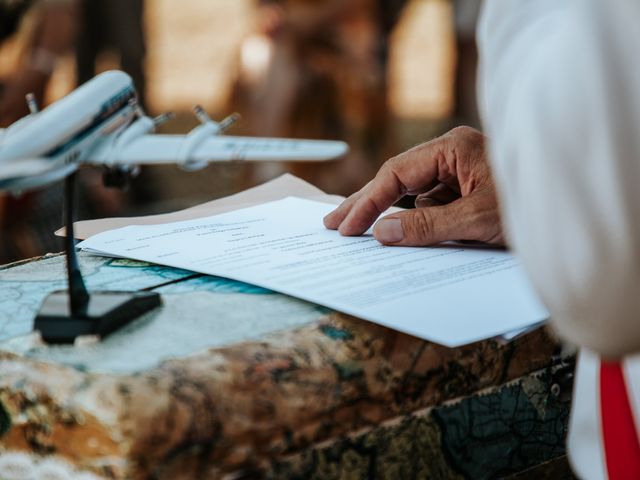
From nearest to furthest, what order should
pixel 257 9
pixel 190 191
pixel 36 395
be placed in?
pixel 36 395, pixel 257 9, pixel 190 191

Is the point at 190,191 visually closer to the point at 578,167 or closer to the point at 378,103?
the point at 378,103

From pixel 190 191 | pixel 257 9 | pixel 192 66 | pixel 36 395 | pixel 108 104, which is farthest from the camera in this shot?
pixel 192 66

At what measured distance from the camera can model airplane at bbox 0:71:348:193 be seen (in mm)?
611

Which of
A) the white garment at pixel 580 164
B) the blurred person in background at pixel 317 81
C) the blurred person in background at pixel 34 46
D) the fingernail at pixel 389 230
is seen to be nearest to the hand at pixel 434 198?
the fingernail at pixel 389 230

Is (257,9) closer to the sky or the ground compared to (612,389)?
closer to the sky

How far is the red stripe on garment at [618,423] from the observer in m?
0.64

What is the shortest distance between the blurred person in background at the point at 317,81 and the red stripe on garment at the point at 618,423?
2.95 meters

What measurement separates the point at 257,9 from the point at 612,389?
3.21 m

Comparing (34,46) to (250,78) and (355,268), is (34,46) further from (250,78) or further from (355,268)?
(355,268)

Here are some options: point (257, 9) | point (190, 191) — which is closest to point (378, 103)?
point (257, 9)

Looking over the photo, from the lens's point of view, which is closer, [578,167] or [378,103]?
[578,167]

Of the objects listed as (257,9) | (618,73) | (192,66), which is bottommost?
(618,73)

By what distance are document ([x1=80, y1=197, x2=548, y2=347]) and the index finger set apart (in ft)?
0.06

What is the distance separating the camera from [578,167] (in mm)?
476
